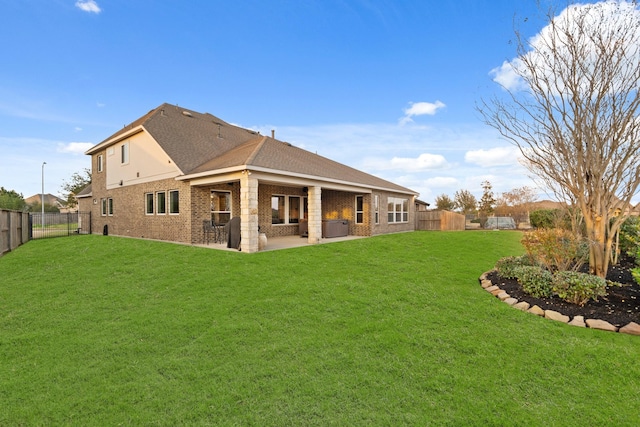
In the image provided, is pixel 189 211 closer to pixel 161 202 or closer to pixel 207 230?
pixel 207 230

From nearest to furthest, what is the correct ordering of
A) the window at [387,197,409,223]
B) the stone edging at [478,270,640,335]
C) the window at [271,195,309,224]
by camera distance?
the stone edging at [478,270,640,335] → the window at [271,195,309,224] → the window at [387,197,409,223]

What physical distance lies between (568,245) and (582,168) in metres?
1.69

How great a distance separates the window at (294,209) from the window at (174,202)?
5.69m

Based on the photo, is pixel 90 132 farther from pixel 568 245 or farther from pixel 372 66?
pixel 568 245

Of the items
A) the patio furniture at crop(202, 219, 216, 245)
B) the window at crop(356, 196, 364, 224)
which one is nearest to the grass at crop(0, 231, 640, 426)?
the patio furniture at crop(202, 219, 216, 245)

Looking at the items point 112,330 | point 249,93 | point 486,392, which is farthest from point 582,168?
point 249,93

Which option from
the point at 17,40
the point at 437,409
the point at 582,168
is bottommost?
the point at 437,409

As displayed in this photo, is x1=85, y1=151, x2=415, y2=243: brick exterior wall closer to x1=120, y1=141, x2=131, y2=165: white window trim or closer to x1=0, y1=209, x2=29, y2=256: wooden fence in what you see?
x1=120, y1=141, x2=131, y2=165: white window trim

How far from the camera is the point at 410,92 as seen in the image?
14.1m

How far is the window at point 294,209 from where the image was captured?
1617 centimetres

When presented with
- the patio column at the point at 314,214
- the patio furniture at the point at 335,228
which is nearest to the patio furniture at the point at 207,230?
the patio column at the point at 314,214

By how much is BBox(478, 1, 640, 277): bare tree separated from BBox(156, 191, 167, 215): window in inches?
546

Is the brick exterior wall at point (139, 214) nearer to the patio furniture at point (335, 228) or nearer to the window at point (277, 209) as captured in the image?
the window at point (277, 209)

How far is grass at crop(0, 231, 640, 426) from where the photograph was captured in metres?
2.76
